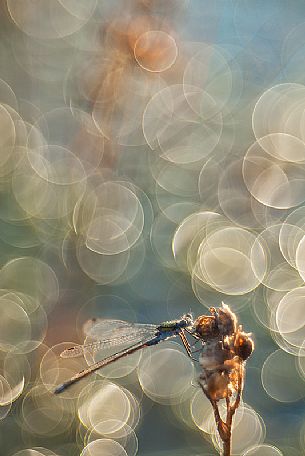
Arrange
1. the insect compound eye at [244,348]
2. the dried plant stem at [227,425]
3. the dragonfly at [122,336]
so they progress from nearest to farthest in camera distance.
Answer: the dried plant stem at [227,425]
the insect compound eye at [244,348]
the dragonfly at [122,336]

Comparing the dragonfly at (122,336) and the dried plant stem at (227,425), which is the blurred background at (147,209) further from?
the dried plant stem at (227,425)

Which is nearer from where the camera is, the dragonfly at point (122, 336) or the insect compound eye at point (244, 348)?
the insect compound eye at point (244, 348)

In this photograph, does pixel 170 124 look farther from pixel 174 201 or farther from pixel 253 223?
pixel 253 223

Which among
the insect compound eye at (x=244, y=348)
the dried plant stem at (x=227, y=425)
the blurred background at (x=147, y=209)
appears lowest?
the dried plant stem at (x=227, y=425)

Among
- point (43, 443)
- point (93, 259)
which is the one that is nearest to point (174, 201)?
point (93, 259)

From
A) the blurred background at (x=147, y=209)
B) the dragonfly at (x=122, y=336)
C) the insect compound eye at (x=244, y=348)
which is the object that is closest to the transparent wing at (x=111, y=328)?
the dragonfly at (x=122, y=336)

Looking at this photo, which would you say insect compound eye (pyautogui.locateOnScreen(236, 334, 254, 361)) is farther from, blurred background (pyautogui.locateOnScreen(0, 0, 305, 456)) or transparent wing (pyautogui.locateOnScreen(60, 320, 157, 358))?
blurred background (pyautogui.locateOnScreen(0, 0, 305, 456))

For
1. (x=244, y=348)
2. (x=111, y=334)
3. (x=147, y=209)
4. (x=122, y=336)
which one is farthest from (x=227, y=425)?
(x=147, y=209)
